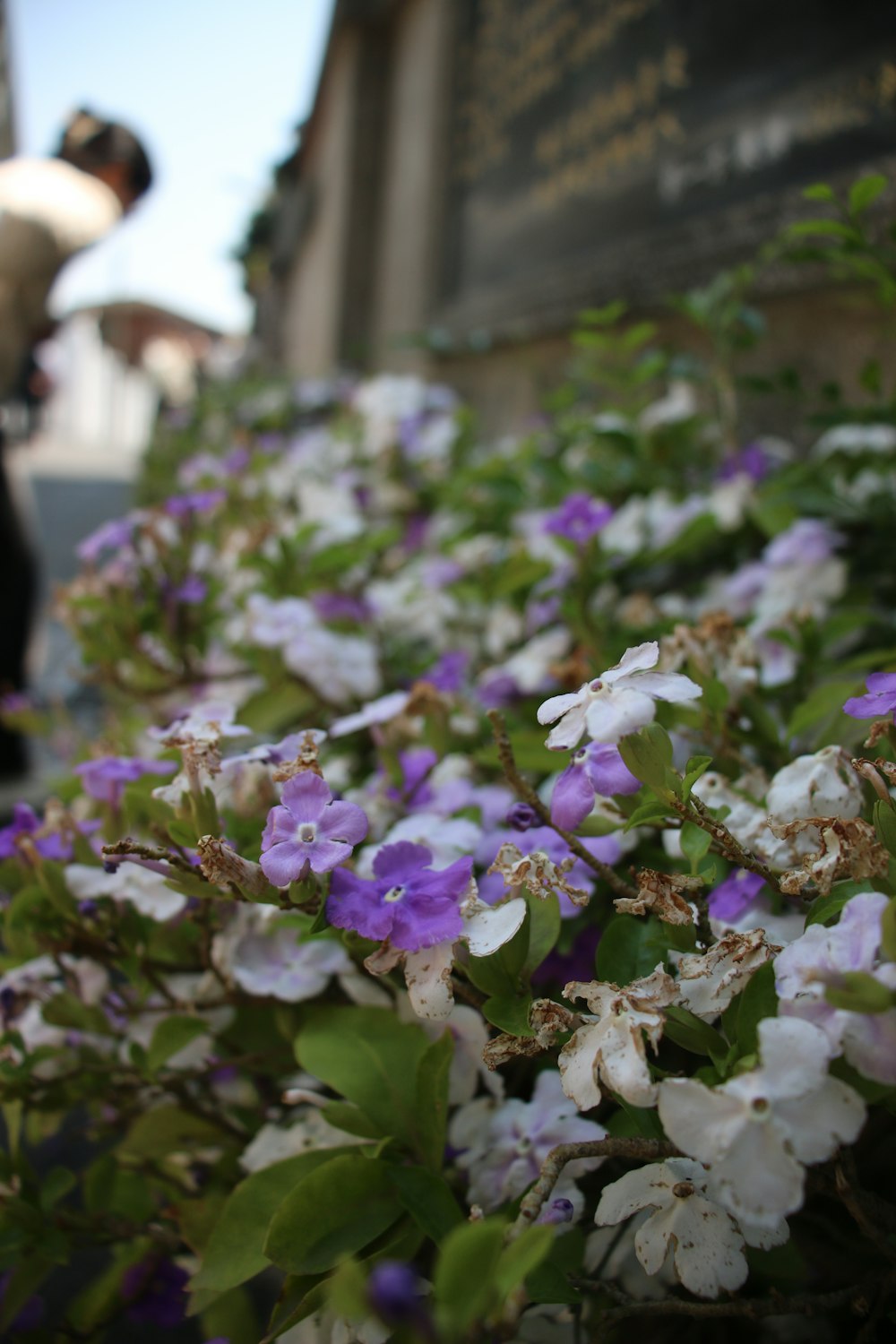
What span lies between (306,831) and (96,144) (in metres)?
1.70

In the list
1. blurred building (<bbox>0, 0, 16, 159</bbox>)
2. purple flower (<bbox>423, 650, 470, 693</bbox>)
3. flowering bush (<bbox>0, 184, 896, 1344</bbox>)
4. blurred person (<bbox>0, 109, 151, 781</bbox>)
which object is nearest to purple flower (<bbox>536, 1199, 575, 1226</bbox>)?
flowering bush (<bbox>0, 184, 896, 1344</bbox>)

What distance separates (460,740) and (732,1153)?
0.48m

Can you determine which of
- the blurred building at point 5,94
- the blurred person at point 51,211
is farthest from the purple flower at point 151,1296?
the blurred building at point 5,94

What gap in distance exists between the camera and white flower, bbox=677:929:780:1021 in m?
0.39

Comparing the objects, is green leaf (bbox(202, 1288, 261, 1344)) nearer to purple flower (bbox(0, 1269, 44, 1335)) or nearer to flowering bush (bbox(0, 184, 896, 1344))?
flowering bush (bbox(0, 184, 896, 1344))

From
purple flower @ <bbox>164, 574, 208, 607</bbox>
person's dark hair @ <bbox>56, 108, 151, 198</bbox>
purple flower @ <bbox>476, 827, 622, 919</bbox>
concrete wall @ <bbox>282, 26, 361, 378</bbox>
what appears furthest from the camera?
concrete wall @ <bbox>282, 26, 361, 378</bbox>

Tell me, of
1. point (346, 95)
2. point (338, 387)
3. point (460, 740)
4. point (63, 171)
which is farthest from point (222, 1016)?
point (346, 95)

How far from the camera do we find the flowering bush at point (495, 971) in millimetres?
377

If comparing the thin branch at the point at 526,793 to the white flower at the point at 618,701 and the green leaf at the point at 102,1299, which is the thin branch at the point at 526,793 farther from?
the green leaf at the point at 102,1299

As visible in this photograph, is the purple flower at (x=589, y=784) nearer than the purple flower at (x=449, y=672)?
Yes

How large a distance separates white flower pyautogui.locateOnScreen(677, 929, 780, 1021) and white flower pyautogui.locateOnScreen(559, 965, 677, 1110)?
0.01 meters

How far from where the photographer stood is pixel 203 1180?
687 millimetres

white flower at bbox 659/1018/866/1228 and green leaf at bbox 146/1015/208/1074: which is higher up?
white flower at bbox 659/1018/866/1228

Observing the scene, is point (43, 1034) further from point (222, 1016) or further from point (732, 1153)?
point (732, 1153)
